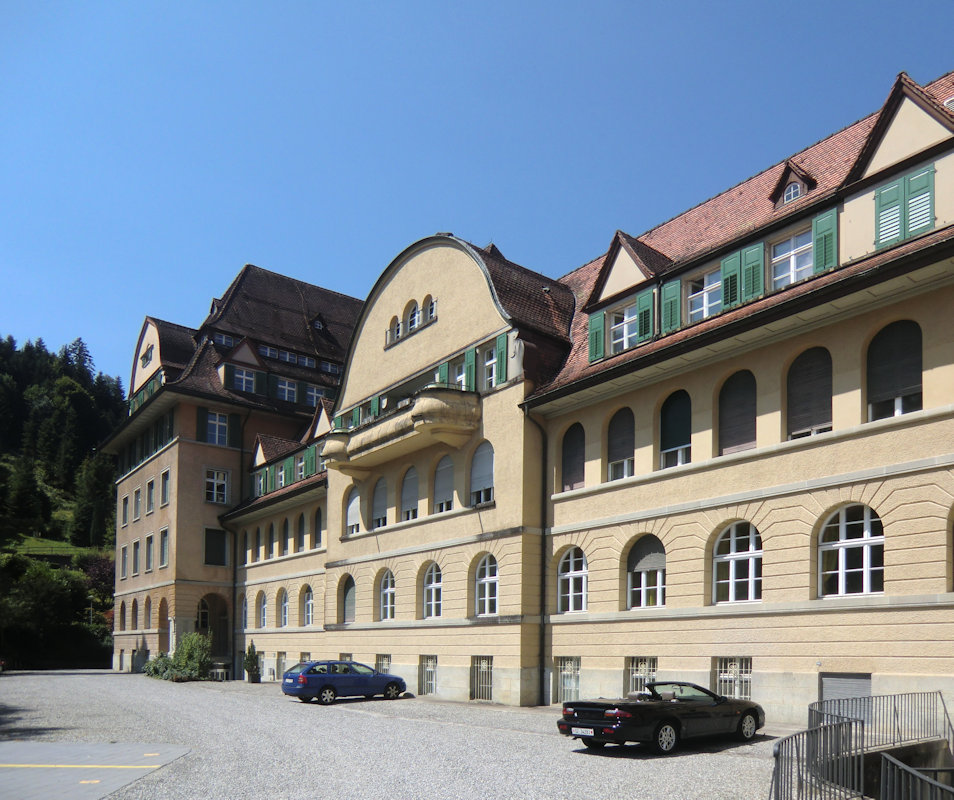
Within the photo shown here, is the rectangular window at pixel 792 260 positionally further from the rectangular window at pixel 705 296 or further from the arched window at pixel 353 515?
the arched window at pixel 353 515

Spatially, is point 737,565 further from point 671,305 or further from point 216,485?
point 216,485

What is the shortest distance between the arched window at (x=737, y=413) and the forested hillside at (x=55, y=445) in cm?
9948

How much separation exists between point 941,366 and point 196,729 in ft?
54.9

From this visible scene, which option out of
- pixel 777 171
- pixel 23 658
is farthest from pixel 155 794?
pixel 23 658

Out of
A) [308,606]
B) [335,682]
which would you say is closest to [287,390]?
[308,606]

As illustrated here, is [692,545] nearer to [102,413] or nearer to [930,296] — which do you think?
[930,296]

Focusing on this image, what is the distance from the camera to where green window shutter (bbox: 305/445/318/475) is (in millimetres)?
44594

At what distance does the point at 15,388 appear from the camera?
147250 millimetres

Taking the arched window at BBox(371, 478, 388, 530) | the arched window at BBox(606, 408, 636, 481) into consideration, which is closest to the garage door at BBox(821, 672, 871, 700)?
the arched window at BBox(606, 408, 636, 481)

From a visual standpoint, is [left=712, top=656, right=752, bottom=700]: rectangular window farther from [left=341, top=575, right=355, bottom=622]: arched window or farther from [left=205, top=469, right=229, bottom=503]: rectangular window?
[left=205, top=469, right=229, bottom=503]: rectangular window

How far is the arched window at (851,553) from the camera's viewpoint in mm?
19281

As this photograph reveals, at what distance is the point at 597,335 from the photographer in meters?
28.3

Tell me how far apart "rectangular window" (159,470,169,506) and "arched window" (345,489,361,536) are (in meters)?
18.6

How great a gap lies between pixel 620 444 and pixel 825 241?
25.1 feet
